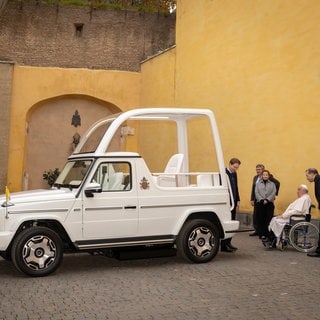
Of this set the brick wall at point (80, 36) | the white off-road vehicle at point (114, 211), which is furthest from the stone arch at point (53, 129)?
the white off-road vehicle at point (114, 211)

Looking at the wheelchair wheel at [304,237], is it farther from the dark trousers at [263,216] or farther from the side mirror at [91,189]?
the side mirror at [91,189]

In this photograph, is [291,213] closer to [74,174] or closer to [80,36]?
[74,174]

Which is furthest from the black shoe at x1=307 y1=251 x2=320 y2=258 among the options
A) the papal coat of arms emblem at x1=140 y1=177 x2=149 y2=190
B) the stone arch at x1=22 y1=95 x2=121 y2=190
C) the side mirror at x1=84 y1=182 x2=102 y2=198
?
the stone arch at x1=22 y1=95 x2=121 y2=190

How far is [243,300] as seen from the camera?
5.73 meters

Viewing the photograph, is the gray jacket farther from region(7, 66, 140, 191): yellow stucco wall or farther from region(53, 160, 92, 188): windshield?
region(7, 66, 140, 191): yellow stucco wall

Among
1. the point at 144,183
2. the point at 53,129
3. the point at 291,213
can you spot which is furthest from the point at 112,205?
the point at 53,129

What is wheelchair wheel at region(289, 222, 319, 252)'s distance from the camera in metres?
9.14

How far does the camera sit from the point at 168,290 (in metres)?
6.23

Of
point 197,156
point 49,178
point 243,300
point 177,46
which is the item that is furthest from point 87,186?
point 49,178

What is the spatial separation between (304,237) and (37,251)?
16.7 feet

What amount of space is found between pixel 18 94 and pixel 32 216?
12877 millimetres

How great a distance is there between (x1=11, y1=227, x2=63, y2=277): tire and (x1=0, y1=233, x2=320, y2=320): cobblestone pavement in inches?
6.0

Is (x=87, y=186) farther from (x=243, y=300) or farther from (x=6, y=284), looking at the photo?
(x=243, y=300)

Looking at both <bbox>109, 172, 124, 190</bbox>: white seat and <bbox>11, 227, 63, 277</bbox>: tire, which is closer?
<bbox>11, 227, 63, 277</bbox>: tire
